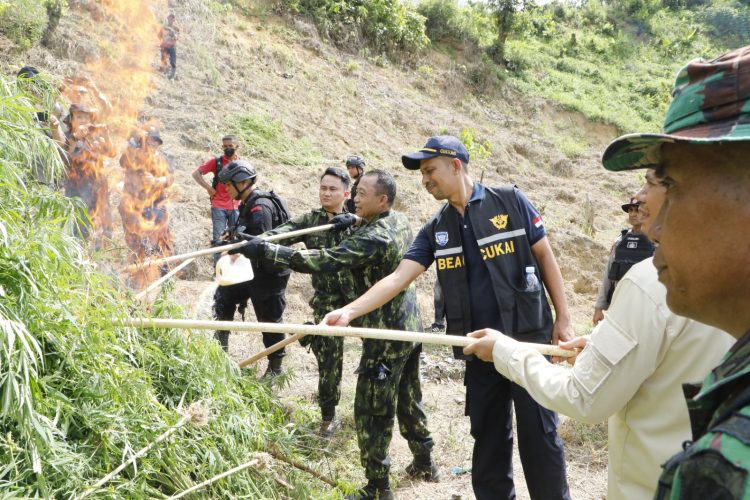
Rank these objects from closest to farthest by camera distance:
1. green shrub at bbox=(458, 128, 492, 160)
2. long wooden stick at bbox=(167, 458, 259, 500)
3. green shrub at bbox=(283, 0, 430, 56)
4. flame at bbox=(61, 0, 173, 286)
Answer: long wooden stick at bbox=(167, 458, 259, 500)
flame at bbox=(61, 0, 173, 286)
green shrub at bbox=(458, 128, 492, 160)
green shrub at bbox=(283, 0, 430, 56)

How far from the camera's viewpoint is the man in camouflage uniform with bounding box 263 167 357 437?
508 centimetres

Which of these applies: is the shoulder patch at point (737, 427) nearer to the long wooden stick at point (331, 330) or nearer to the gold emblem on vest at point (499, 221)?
the long wooden stick at point (331, 330)

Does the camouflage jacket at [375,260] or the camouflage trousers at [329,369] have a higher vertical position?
the camouflage jacket at [375,260]

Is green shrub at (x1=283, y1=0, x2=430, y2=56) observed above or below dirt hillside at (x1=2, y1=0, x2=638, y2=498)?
above

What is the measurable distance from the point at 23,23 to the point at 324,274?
9.44m

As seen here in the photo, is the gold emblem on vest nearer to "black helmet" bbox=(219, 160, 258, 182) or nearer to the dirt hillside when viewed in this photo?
the dirt hillside

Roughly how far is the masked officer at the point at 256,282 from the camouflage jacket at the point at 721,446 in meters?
4.89

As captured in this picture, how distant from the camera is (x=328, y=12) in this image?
62.9ft

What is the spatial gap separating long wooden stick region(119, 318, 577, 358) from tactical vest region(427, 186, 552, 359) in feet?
1.73

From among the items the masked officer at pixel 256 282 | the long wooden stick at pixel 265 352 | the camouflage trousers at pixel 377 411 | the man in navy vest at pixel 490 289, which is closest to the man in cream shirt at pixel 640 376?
the man in navy vest at pixel 490 289

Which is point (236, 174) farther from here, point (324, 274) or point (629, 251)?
point (629, 251)

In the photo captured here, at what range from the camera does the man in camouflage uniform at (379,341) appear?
13.2 ft

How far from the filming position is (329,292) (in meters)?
5.21

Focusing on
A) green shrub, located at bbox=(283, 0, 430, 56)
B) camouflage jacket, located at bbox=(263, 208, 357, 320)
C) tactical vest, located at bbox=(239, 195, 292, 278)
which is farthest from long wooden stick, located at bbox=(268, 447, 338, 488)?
green shrub, located at bbox=(283, 0, 430, 56)
